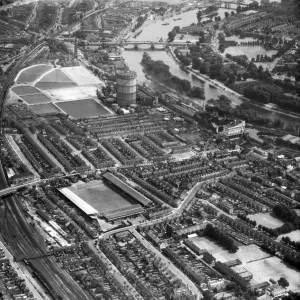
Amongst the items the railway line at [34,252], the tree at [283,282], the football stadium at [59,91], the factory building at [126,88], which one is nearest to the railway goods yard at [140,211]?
the railway line at [34,252]

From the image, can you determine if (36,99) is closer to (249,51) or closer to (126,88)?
(126,88)

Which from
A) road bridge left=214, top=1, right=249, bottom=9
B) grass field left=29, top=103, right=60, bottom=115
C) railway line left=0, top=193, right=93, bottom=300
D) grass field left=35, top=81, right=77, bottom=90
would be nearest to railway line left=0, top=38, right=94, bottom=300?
railway line left=0, top=193, right=93, bottom=300

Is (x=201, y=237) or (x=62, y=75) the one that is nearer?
(x=201, y=237)

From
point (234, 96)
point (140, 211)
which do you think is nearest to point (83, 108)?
point (234, 96)

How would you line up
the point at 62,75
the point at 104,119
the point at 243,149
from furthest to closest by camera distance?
the point at 62,75 → the point at 104,119 → the point at 243,149

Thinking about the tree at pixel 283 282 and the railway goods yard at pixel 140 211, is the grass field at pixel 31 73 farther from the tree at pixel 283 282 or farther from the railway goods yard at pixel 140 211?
the tree at pixel 283 282

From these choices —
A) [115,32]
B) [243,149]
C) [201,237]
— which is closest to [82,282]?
[201,237]

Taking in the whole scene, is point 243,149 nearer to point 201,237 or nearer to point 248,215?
point 248,215

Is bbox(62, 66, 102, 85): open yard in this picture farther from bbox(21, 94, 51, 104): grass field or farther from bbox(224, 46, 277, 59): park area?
bbox(224, 46, 277, 59): park area
